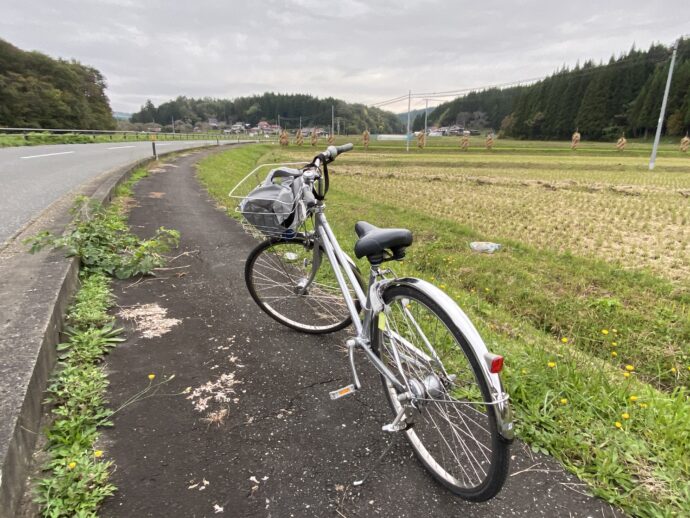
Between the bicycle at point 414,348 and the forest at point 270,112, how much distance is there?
105 m

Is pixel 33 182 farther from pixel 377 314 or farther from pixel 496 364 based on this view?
pixel 496 364

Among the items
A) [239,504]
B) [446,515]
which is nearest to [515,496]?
[446,515]

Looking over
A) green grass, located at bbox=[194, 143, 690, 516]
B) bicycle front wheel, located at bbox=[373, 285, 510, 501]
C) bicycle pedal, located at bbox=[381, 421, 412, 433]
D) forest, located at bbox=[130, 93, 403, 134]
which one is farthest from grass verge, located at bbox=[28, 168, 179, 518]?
forest, located at bbox=[130, 93, 403, 134]

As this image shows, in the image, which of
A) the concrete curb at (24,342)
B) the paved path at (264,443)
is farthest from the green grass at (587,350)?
the concrete curb at (24,342)

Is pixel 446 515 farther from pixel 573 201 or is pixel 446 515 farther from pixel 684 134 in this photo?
pixel 684 134

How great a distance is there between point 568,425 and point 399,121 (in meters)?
180

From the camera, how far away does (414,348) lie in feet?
6.39

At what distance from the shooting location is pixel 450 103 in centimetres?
14350

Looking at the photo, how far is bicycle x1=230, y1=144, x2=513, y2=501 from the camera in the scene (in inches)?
62.9

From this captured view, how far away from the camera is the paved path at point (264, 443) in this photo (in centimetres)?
174

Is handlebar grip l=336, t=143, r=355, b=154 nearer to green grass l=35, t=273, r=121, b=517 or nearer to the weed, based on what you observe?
green grass l=35, t=273, r=121, b=517

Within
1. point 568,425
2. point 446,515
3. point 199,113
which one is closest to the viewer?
point 446,515

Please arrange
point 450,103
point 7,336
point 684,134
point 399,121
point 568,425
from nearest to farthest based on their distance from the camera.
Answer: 1. point 568,425
2. point 7,336
3. point 684,134
4. point 450,103
5. point 399,121

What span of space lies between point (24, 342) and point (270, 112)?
134798 mm
